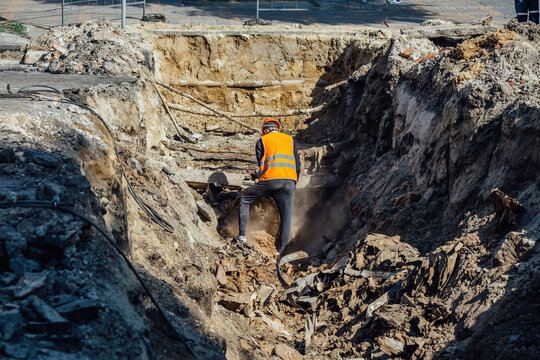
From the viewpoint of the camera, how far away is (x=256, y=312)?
707 centimetres

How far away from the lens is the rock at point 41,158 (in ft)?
16.6

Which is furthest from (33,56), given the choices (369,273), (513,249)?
(513,249)

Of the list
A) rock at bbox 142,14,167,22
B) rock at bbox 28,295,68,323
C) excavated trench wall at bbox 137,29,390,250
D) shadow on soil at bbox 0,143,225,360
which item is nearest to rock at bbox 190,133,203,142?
excavated trench wall at bbox 137,29,390,250

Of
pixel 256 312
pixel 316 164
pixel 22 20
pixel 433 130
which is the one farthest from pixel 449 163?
pixel 22 20

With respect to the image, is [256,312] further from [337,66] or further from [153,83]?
[337,66]

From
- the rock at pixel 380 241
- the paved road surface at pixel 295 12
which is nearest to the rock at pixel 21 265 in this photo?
the rock at pixel 380 241

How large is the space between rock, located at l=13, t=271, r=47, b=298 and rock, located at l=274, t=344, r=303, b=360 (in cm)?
307

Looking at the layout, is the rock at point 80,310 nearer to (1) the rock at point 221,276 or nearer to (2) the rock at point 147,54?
(1) the rock at point 221,276

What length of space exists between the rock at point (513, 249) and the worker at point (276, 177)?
3.87m

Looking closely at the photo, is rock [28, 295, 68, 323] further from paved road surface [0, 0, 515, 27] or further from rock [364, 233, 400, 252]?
paved road surface [0, 0, 515, 27]

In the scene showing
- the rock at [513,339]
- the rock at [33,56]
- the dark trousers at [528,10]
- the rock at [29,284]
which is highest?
the dark trousers at [528,10]

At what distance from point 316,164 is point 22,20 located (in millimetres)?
9020

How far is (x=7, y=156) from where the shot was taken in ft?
16.5

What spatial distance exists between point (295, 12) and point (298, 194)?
8.15 meters
